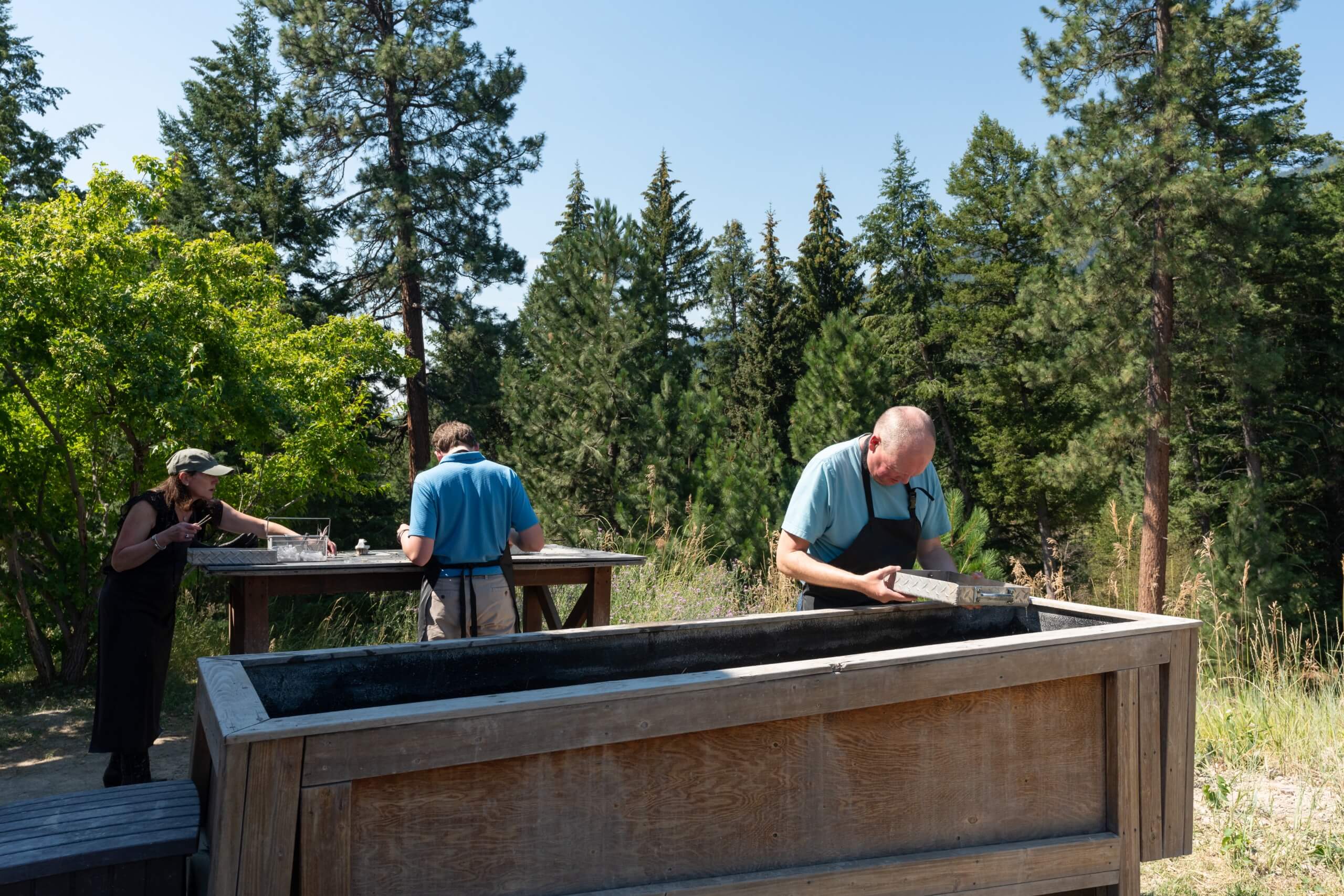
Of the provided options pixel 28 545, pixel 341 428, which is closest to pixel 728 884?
pixel 28 545

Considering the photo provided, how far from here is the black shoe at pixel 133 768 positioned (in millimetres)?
3916

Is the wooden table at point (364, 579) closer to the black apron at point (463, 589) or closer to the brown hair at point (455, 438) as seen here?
the black apron at point (463, 589)

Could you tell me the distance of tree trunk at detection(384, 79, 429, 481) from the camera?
17859 millimetres

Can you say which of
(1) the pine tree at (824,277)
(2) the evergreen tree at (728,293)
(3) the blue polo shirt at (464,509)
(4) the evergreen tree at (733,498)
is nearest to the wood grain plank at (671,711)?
(3) the blue polo shirt at (464,509)

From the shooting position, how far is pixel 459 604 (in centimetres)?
389

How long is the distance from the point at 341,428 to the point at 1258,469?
710 inches

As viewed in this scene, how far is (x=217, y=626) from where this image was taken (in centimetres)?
826

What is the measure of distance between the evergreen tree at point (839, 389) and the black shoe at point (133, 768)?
670 inches

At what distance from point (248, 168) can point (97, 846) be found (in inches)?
858

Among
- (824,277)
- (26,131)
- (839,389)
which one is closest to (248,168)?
(26,131)

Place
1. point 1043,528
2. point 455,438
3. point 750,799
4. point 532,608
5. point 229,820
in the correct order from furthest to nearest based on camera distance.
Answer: point 1043,528
point 532,608
point 455,438
point 750,799
point 229,820

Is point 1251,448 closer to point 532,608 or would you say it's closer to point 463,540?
point 532,608

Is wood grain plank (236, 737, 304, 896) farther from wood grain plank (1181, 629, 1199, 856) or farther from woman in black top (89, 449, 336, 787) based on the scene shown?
woman in black top (89, 449, 336, 787)

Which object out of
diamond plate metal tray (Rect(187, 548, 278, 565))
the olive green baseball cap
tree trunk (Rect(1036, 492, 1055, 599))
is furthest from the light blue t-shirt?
tree trunk (Rect(1036, 492, 1055, 599))
